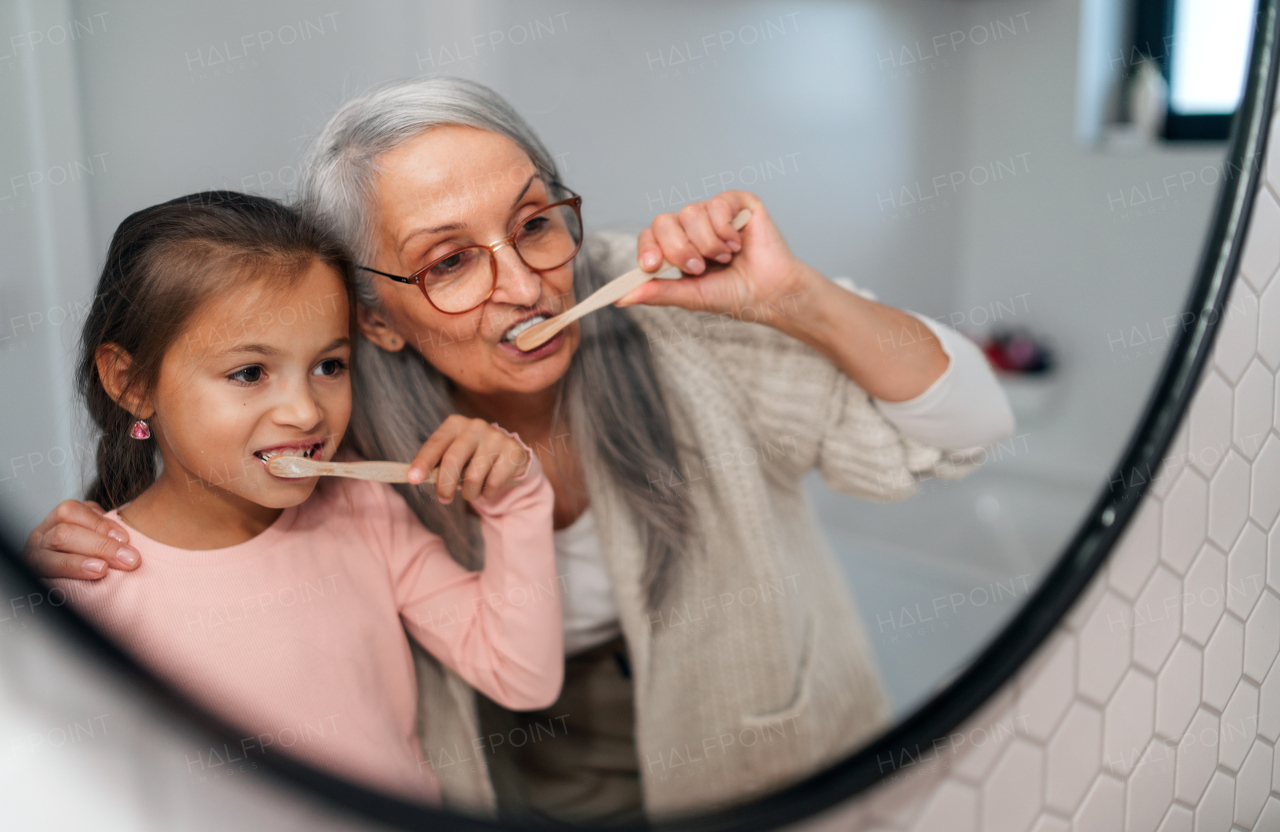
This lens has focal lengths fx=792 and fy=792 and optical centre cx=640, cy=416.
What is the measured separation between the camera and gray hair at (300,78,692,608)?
0.40 metres

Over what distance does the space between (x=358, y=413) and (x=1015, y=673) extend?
0.57 metres

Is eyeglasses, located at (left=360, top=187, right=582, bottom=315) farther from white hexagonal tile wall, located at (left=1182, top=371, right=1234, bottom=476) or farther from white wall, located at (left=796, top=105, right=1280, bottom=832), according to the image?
white hexagonal tile wall, located at (left=1182, top=371, right=1234, bottom=476)

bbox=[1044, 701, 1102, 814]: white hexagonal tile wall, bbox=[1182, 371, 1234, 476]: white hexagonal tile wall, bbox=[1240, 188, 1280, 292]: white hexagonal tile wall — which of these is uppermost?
bbox=[1240, 188, 1280, 292]: white hexagonal tile wall

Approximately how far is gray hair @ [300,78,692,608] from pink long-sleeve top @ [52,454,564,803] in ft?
0.07

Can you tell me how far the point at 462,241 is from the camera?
0.43 meters

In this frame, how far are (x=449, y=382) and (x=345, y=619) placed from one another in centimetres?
14

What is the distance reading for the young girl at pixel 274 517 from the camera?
36 cm

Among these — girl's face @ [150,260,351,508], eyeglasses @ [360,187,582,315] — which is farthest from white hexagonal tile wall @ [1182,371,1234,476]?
girl's face @ [150,260,351,508]

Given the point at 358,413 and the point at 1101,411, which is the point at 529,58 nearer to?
the point at 358,413

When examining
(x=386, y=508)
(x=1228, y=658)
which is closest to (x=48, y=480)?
(x=386, y=508)

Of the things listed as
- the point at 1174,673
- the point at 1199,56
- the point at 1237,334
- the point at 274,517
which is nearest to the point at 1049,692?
the point at 1174,673

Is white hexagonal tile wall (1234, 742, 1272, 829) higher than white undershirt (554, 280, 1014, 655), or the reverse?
white undershirt (554, 280, 1014, 655)

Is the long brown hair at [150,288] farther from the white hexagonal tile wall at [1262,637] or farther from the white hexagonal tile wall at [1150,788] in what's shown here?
the white hexagonal tile wall at [1262,637]

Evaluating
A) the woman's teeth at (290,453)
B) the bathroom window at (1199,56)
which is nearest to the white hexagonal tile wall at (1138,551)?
the bathroom window at (1199,56)
